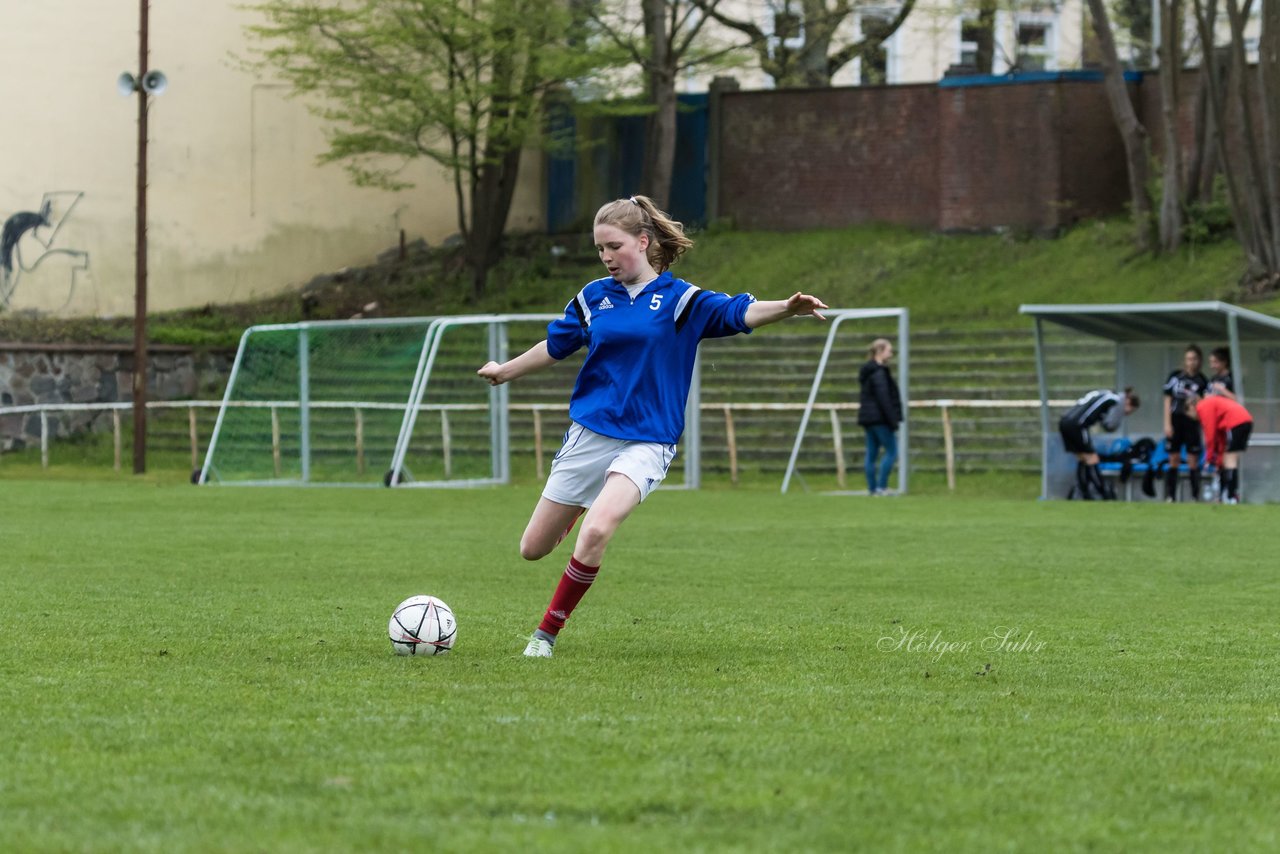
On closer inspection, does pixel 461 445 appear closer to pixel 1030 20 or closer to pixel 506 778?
pixel 506 778

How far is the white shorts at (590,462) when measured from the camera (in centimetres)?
793

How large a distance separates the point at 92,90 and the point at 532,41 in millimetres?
8637

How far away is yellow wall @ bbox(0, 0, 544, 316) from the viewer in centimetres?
3619

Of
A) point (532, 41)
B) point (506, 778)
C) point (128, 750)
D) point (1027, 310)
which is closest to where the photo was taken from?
point (506, 778)

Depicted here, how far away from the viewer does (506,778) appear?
493 centimetres

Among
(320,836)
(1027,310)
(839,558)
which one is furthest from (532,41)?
(320,836)

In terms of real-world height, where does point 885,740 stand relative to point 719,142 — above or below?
below

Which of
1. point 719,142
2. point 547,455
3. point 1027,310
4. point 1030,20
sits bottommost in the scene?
point 547,455

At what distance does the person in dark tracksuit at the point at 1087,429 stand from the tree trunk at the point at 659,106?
1466cm

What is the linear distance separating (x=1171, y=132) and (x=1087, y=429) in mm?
9765

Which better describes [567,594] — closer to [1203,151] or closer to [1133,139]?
[1203,151]

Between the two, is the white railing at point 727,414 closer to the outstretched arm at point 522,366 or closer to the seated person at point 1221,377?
the seated person at point 1221,377

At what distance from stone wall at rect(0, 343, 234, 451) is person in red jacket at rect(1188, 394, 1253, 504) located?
1845 centimetres

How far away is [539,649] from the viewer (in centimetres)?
775
